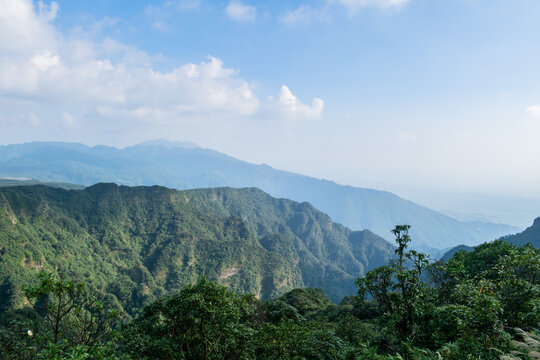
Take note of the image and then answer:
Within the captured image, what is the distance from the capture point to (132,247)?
122938mm

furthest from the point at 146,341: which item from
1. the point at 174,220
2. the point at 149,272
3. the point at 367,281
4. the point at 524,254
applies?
the point at 174,220

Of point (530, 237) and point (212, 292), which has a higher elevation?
point (212, 292)

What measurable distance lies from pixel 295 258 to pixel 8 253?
5599 inches

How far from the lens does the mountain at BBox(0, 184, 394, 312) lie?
88.1 m

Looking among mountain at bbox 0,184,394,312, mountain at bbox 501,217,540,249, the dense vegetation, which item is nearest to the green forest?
the dense vegetation

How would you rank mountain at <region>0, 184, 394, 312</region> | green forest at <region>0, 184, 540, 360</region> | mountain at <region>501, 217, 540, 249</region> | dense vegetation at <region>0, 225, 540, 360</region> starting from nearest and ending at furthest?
dense vegetation at <region>0, 225, 540, 360</region> < green forest at <region>0, 184, 540, 360</region> < mountain at <region>0, 184, 394, 312</region> < mountain at <region>501, 217, 540, 249</region>

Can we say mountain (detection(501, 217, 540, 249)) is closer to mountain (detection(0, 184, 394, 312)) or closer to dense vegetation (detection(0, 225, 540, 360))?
mountain (detection(0, 184, 394, 312))

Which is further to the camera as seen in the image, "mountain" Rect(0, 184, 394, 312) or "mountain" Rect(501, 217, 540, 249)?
"mountain" Rect(501, 217, 540, 249)

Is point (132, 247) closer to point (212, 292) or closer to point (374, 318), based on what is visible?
point (212, 292)

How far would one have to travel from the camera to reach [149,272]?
108m

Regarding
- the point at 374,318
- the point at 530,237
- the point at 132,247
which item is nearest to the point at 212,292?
the point at 374,318

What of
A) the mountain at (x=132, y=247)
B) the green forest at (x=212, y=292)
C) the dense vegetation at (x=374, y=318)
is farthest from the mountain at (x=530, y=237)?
the dense vegetation at (x=374, y=318)

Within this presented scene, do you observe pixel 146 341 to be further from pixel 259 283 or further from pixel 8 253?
pixel 259 283

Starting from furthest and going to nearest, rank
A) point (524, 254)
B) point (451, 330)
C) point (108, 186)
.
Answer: point (108, 186) < point (451, 330) < point (524, 254)
